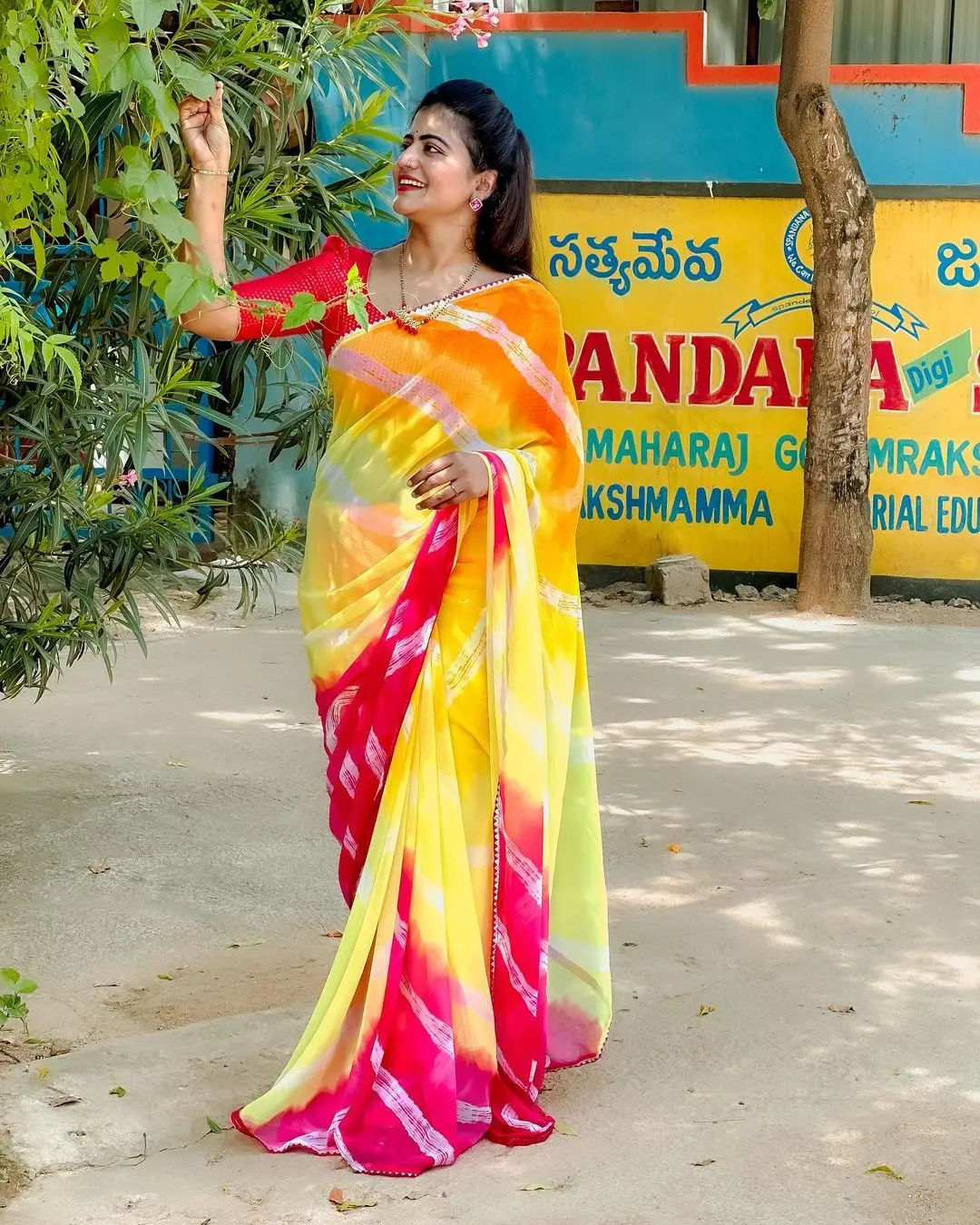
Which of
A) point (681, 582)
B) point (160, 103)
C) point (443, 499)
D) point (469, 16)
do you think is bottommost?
point (681, 582)

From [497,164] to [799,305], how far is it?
19.9 ft

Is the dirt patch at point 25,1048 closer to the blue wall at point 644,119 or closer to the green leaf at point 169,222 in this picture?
the green leaf at point 169,222

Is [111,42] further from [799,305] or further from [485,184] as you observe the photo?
[799,305]

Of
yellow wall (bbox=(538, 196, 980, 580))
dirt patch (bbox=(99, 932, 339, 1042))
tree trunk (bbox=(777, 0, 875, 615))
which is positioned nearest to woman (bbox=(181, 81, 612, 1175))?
dirt patch (bbox=(99, 932, 339, 1042))

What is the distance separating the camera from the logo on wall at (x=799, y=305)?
8656 millimetres

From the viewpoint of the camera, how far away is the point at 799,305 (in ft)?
28.8

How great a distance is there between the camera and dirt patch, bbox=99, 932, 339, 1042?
12.0ft

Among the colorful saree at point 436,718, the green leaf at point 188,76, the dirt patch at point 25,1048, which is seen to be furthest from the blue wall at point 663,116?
the green leaf at point 188,76

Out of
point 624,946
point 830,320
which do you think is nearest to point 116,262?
point 624,946

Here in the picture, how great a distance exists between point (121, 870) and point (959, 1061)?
2.31 metres

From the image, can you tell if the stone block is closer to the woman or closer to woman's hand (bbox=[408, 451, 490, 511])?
the woman

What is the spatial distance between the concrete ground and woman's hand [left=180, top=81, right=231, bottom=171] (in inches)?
66.6

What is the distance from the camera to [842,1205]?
2.75 meters

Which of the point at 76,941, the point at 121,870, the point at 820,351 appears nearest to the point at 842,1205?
the point at 76,941
